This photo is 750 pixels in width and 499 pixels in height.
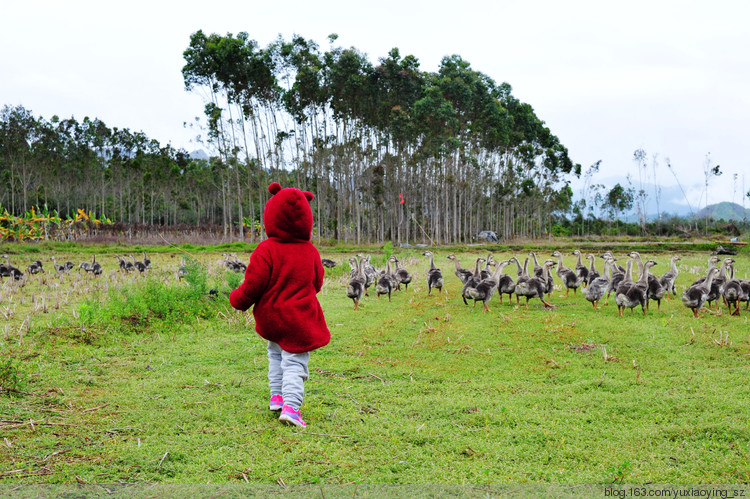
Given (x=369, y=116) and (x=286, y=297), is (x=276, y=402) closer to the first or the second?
(x=286, y=297)

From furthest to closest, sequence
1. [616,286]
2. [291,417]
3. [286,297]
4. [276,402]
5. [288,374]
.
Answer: [616,286] < [276,402] < [286,297] < [288,374] < [291,417]

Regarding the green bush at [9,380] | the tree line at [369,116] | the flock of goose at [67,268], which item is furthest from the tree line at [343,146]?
the green bush at [9,380]

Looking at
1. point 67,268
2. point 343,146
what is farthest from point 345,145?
point 67,268

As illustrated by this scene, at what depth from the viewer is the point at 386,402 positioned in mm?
5422

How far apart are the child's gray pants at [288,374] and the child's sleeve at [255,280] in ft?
1.68

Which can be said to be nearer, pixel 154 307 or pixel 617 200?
pixel 154 307

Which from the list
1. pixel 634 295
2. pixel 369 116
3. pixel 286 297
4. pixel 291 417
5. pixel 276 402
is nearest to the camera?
pixel 291 417

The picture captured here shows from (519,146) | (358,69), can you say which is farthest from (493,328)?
(519,146)

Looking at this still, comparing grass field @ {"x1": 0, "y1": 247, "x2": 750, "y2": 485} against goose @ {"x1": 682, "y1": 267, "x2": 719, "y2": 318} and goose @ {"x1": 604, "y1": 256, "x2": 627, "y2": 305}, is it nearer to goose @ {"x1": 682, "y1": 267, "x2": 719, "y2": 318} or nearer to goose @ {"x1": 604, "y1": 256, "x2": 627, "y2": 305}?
goose @ {"x1": 682, "y1": 267, "x2": 719, "y2": 318}

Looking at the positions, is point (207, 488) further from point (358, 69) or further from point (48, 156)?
point (48, 156)

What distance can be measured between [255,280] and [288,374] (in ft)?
3.06

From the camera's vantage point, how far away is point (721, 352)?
718 centimetres

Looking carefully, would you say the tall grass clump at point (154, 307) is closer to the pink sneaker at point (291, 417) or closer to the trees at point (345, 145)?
the pink sneaker at point (291, 417)

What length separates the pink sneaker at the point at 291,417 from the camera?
4648 mm
